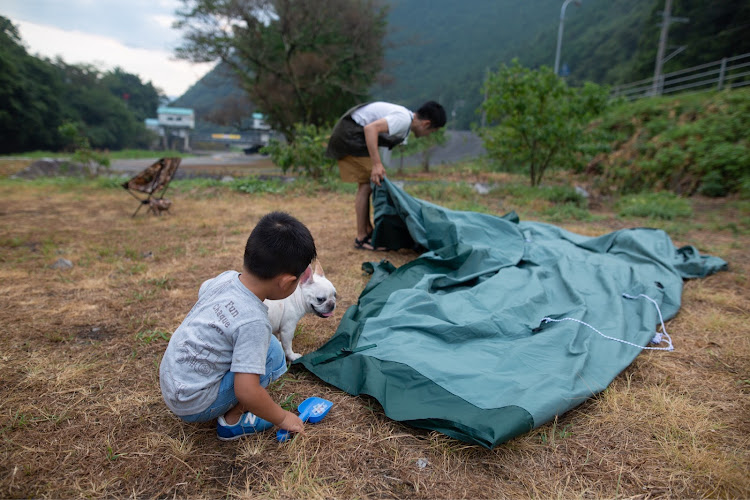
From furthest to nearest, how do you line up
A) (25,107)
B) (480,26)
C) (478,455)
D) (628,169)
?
(480,26), (25,107), (628,169), (478,455)

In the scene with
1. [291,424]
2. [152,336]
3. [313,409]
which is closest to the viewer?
[291,424]

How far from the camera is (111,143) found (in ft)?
141

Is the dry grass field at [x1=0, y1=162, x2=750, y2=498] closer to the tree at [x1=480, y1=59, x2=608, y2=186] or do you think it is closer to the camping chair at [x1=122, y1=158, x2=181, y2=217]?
the camping chair at [x1=122, y1=158, x2=181, y2=217]

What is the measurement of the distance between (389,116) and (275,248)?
10.2ft

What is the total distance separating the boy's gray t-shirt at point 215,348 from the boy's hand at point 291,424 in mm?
272

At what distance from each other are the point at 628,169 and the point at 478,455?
10.4 metres

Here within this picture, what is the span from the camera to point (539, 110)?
8.55 meters

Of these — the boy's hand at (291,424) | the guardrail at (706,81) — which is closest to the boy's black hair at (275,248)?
the boy's hand at (291,424)

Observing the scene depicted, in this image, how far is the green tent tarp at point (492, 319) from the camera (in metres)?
1.86

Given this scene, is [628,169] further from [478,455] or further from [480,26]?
[480,26]

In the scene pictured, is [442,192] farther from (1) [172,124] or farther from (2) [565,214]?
(1) [172,124]

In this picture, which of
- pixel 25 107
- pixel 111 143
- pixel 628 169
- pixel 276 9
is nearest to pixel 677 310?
pixel 628 169

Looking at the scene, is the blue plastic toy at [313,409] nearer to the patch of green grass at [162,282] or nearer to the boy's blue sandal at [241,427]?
the boy's blue sandal at [241,427]

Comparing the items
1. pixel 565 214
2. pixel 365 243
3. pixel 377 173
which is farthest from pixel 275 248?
pixel 565 214
